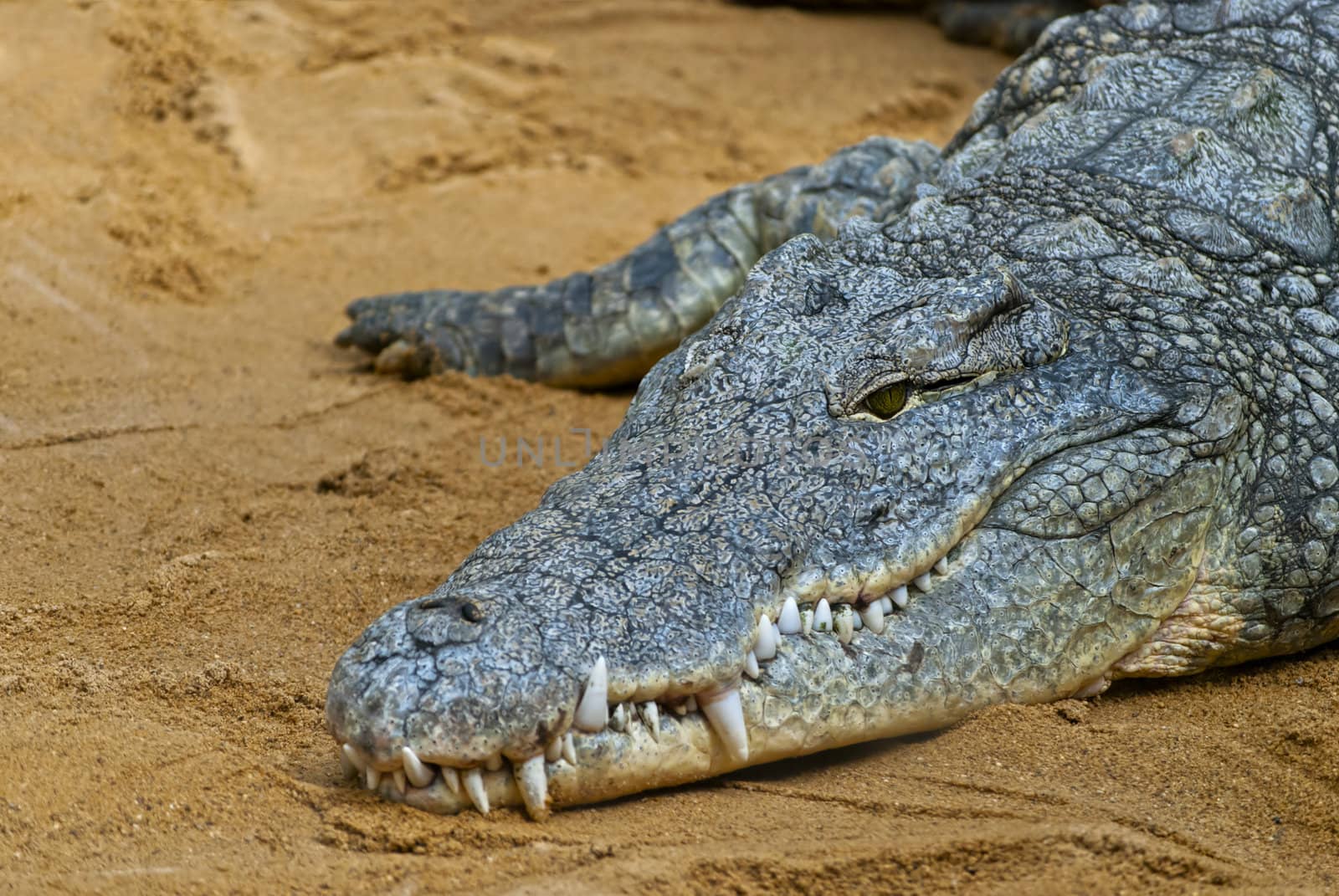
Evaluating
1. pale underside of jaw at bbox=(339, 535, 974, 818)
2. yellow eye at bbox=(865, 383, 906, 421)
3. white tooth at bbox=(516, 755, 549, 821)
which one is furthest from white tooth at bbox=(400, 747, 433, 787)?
yellow eye at bbox=(865, 383, 906, 421)

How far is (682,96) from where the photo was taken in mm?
8398

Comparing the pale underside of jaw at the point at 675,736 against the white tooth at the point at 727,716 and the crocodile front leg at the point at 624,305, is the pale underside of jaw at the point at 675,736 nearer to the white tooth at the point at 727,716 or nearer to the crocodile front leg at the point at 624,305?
the white tooth at the point at 727,716

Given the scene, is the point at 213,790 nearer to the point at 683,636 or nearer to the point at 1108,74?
the point at 683,636

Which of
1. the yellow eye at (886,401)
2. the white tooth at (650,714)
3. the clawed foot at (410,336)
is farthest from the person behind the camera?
the clawed foot at (410,336)

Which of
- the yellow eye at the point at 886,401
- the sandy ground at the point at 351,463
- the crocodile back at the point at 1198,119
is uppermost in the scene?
the crocodile back at the point at 1198,119

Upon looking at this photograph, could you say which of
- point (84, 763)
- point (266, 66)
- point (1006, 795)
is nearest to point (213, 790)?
point (84, 763)

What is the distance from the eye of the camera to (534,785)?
247 centimetres

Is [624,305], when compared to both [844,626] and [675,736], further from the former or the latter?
[675,736]

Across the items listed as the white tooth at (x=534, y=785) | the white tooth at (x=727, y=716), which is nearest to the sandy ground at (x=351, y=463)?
the white tooth at (x=534, y=785)

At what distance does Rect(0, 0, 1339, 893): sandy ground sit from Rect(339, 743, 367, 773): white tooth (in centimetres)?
7

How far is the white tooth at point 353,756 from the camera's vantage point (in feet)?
8.07

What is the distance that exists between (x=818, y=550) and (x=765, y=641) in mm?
238

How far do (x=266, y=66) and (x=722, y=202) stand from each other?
3589mm

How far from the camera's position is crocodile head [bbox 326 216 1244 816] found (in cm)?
246
